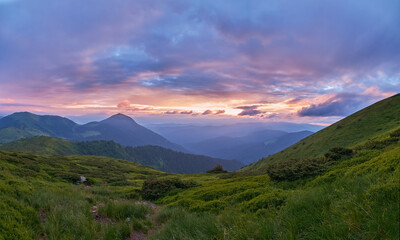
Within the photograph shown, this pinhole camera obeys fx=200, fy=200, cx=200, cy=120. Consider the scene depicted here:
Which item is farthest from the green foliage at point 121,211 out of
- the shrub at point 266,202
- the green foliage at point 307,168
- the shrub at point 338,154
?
the shrub at point 338,154

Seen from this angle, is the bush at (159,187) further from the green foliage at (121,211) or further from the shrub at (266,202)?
the shrub at (266,202)

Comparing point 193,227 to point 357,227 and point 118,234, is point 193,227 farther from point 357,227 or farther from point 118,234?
point 357,227

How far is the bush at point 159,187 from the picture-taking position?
1976cm

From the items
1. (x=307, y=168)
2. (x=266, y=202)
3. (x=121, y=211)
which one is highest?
(x=307, y=168)

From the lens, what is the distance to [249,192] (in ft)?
40.6

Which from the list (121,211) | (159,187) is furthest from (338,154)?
(159,187)

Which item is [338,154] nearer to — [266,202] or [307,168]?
[307,168]

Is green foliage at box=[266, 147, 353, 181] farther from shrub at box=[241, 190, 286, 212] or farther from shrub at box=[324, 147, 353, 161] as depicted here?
shrub at box=[241, 190, 286, 212]

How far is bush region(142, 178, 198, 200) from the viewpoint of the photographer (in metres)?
19.8

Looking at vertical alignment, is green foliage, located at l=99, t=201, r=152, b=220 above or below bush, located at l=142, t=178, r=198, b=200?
above

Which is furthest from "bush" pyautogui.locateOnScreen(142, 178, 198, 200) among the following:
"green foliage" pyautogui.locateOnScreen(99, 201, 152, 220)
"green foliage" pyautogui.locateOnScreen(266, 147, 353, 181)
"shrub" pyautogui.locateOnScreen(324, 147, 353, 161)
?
"shrub" pyautogui.locateOnScreen(324, 147, 353, 161)

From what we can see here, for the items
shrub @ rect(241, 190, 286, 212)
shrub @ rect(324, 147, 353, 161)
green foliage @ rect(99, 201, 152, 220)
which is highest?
shrub @ rect(324, 147, 353, 161)

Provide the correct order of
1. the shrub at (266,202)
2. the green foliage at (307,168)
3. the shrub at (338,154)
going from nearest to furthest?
the shrub at (266,202) < the green foliage at (307,168) < the shrub at (338,154)

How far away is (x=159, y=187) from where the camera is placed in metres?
20.9
